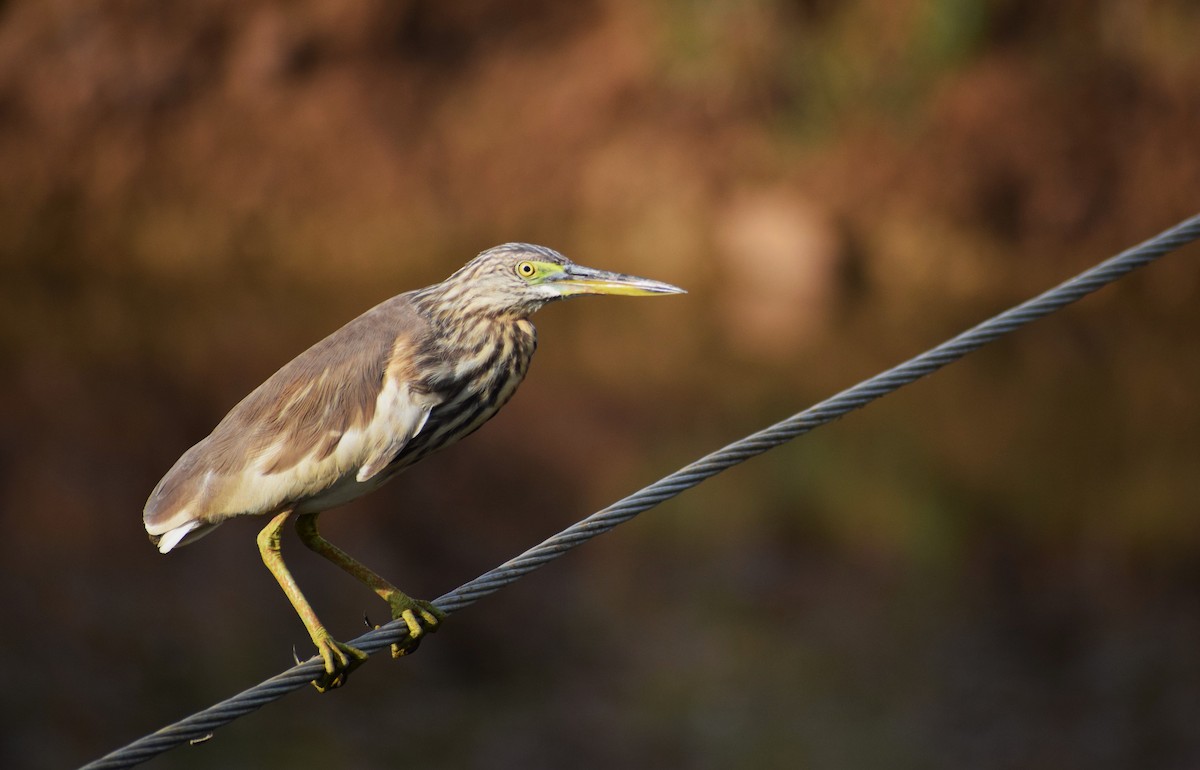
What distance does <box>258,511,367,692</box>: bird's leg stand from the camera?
1.78 metres

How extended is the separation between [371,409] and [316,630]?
0.29 m

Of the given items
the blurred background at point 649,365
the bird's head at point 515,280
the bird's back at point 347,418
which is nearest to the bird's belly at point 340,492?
the bird's back at point 347,418

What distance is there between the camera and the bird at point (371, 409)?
1804mm

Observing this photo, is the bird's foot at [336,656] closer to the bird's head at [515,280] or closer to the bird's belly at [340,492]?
the bird's belly at [340,492]

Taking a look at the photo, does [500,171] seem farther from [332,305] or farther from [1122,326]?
[1122,326]

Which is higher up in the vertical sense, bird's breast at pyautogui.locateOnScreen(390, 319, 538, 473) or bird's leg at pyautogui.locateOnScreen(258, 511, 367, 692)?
bird's breast at pyautogui.locateOnScreen(390, 319, 538, 473)

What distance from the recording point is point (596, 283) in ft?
5.99

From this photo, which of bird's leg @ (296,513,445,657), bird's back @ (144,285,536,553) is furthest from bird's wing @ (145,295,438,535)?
bird's leg @ (296,513,445,657)

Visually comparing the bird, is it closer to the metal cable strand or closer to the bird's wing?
the bird's wing

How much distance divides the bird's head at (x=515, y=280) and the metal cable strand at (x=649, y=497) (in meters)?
0.26

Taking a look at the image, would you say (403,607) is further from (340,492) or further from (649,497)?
(649,497)

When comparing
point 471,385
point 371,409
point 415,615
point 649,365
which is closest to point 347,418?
point 371,409

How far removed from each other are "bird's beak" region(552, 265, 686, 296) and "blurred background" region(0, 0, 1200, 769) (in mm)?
5476

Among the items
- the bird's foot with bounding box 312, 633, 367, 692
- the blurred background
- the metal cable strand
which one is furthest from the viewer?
the blurred background
